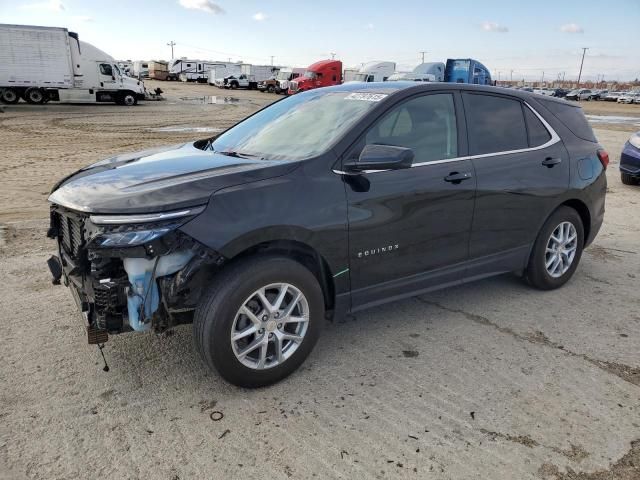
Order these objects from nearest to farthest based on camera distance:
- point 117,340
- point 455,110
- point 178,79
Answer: point 117,340, point 455,110, point 178,79

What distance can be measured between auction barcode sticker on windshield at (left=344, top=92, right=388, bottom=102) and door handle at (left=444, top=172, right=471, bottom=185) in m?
0.73

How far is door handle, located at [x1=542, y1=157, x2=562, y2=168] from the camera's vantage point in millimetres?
4385

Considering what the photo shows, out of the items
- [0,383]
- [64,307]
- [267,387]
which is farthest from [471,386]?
[64,307]

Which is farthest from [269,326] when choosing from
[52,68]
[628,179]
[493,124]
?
[52,68]

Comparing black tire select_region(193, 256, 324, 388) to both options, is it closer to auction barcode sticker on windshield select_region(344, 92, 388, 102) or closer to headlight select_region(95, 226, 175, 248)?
headlight select_region(95, 226, 175, 248)

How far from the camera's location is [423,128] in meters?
3.77

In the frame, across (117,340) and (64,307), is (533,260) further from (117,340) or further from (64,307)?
(64,307)

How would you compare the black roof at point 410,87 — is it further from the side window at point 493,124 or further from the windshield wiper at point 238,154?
the windshield wiper at point 238,154

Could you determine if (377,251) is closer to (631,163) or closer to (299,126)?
(299,126)

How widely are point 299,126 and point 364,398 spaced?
1.92 m

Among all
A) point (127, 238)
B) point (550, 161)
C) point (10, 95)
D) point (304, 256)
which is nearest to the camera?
point (127, 238)

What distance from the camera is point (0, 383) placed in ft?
10.1

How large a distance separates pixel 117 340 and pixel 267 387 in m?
1.22

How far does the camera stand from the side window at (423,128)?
3.55 m
